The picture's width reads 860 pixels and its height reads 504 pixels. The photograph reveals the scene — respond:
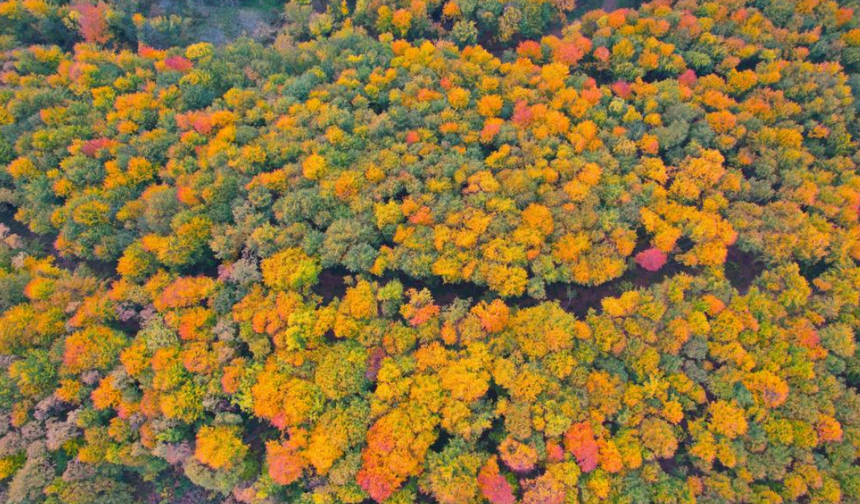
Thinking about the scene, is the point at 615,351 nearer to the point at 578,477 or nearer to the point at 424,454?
the point at 578,477

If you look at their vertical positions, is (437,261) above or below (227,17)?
below

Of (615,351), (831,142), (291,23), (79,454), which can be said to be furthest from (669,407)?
(291,23)

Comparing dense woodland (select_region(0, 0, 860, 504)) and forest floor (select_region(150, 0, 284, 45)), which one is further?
forest floor (select_region(150, 0, 284, 45))

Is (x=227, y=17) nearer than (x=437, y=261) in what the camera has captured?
No

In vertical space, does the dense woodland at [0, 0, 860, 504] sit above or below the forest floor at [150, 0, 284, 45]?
below

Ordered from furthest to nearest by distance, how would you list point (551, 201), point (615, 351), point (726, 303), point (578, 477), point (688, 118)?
point (688, 118) → point (551, 201) → point (726, 303) → point (615, 351) → point (578, 477)

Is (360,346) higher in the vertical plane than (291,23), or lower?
lower

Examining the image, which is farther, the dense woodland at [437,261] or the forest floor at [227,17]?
the forest floor at [227,17]

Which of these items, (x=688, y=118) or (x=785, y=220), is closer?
(x=785, y=220)
